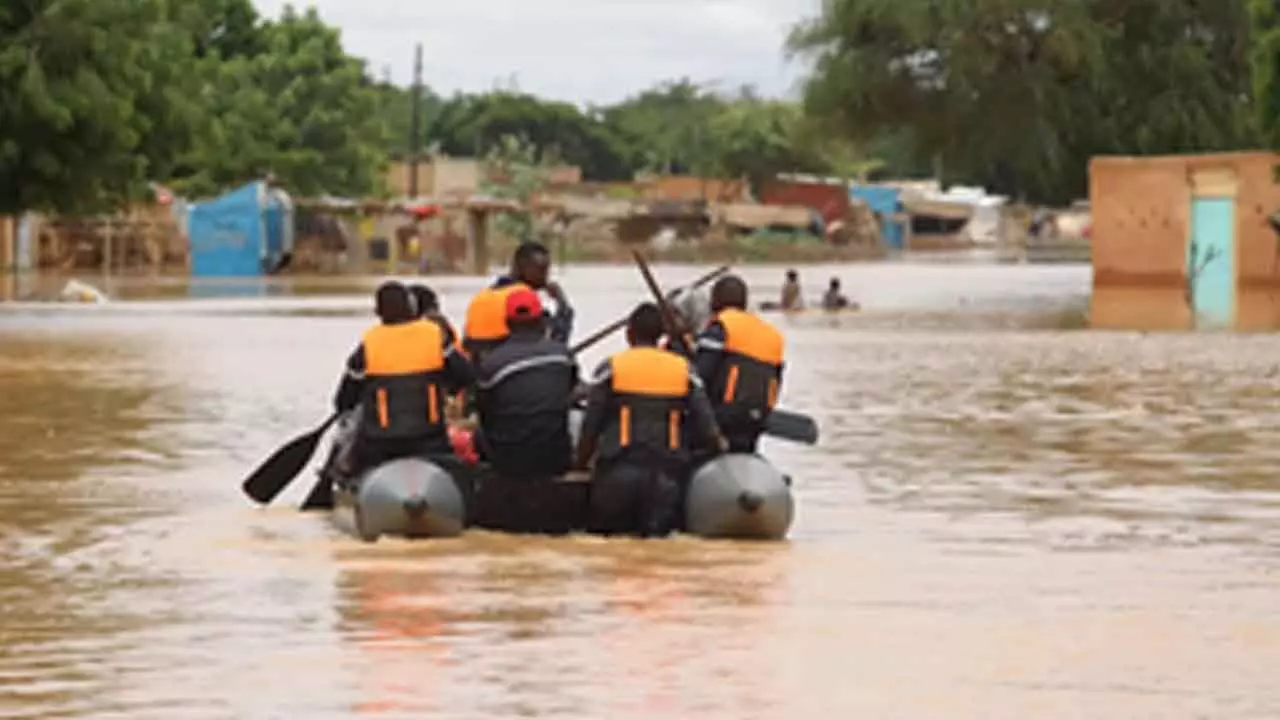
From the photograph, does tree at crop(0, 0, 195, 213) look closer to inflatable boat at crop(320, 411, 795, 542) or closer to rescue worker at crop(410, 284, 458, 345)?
rescue worker at crop(410, 284, 458, 345)

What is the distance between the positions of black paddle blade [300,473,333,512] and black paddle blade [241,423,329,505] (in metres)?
0.15

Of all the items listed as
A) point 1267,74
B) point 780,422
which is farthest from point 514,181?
point 780,422

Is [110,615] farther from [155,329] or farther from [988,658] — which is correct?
[155,329]

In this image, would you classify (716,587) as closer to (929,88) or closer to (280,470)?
(280,470)

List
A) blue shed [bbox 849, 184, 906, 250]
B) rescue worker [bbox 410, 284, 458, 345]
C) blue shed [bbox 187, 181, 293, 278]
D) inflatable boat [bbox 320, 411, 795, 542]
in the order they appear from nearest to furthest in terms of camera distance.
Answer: inflatable boat [bbox 320, 411, 795, 542]
rescue worker [bbox 410, 284, 458, 345]
blue shed [bbox 187, 181, 293, 278]
blue shed [bbox 849, 184, 906, 250]

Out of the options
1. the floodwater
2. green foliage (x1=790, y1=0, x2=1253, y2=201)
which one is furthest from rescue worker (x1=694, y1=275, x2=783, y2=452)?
green foliage (x1=790, y1=0, x2=1253, y2=201)

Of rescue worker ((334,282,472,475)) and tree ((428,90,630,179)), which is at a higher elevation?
tree ((428,90,630,179))

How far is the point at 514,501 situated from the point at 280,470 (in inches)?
73.9

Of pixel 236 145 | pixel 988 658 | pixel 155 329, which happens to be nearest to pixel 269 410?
pixel 988 658

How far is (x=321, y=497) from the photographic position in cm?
1647

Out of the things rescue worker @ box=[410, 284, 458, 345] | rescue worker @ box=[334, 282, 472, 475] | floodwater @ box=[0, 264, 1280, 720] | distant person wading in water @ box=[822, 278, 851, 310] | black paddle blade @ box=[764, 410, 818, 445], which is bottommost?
distant person wading in water @ box=[822, 278, 851, 310]

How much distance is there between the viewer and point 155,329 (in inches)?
1714

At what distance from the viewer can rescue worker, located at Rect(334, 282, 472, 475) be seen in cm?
1502

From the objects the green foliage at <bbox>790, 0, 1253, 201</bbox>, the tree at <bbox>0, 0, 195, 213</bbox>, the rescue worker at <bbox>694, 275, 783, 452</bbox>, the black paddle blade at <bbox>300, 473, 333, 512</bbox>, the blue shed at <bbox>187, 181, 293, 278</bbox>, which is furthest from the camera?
the blue shed at <bbox>187, 181, 293, 278</bbox>
